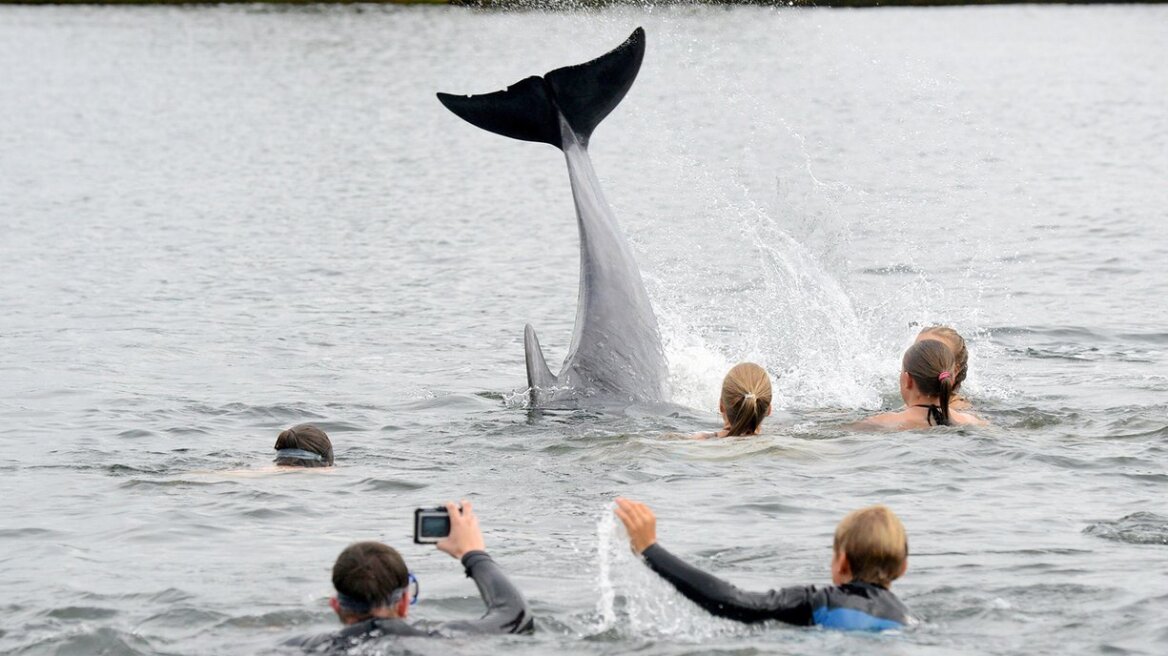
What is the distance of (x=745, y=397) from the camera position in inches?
486

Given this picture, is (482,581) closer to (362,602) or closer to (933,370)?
(362,602)

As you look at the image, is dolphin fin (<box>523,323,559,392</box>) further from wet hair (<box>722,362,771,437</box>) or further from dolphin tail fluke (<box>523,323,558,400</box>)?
wet hair (<box>722,362,771,437</box>)

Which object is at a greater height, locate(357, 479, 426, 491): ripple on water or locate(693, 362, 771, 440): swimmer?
locate(693, 362, 771, 440): swimmer

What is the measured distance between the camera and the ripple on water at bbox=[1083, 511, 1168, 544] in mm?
10484

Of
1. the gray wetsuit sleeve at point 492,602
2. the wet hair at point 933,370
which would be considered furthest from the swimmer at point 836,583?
the wet hair at point 933,370

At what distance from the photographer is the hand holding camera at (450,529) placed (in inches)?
311

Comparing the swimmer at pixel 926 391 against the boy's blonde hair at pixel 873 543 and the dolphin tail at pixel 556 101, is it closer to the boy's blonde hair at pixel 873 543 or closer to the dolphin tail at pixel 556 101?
the dolphin tail at pixel 556 101

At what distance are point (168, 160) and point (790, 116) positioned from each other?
15637 millimetres

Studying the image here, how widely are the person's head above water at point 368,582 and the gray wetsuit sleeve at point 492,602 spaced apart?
360 millimetres

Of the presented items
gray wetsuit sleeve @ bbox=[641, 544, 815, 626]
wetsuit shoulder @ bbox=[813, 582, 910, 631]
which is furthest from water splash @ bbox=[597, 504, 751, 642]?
wetsuit shoulder @ bbox=[813, 582, 910, 631]

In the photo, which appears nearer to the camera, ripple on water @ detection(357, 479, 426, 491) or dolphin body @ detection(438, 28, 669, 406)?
ripple on water @ detection(357, 479, 426, 491)

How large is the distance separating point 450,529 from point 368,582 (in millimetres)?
481

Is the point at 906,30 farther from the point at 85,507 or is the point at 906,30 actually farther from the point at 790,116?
the point at 85,507

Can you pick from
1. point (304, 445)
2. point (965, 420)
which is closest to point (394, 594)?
point (304, 445)
